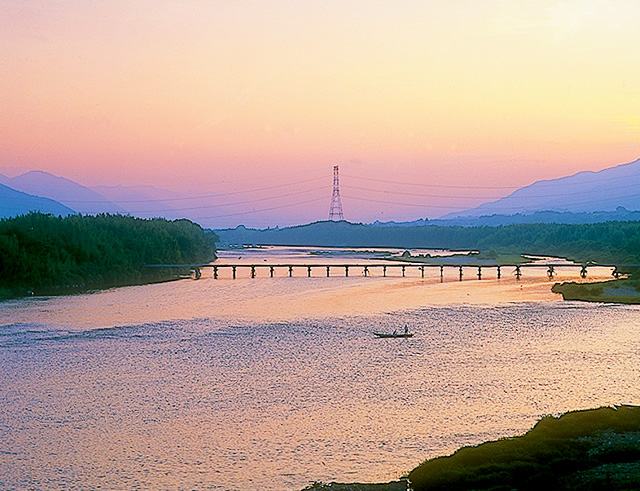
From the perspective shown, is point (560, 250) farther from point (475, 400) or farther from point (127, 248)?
point (475, 400)

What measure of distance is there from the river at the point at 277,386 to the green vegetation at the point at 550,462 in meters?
1.32

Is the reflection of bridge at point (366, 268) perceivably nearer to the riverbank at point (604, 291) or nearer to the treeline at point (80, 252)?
the treeline at point (80, 252)

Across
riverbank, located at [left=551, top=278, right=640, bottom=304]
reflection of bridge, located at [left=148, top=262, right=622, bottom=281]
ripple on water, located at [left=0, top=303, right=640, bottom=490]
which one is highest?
reflection of bridge, located at [left=148, top=262, right=622, bottom=281]

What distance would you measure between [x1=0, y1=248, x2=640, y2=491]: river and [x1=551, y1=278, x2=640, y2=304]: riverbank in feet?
12.2

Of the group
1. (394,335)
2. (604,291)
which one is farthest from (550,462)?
(604,291)

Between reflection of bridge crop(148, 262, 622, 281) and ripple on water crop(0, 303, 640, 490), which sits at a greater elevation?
reflection of bridge crop(148, 262, 622, 281)

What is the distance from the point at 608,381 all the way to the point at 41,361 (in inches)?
726

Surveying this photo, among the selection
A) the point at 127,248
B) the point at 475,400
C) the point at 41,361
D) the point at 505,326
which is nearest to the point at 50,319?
the point at 41,361

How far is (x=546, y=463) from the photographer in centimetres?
1564

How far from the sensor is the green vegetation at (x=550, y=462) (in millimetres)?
14719

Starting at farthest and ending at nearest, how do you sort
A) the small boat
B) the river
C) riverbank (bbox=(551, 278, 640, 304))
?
riverbank (bbox=(551, 278, 640, 304)) → the small boat → the river

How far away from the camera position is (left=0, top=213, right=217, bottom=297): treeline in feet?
191

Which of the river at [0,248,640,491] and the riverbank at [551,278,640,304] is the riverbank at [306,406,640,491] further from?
the riverbank at [551,278,640,304]

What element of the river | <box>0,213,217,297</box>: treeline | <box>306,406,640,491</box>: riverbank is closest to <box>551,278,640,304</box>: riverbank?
the river
